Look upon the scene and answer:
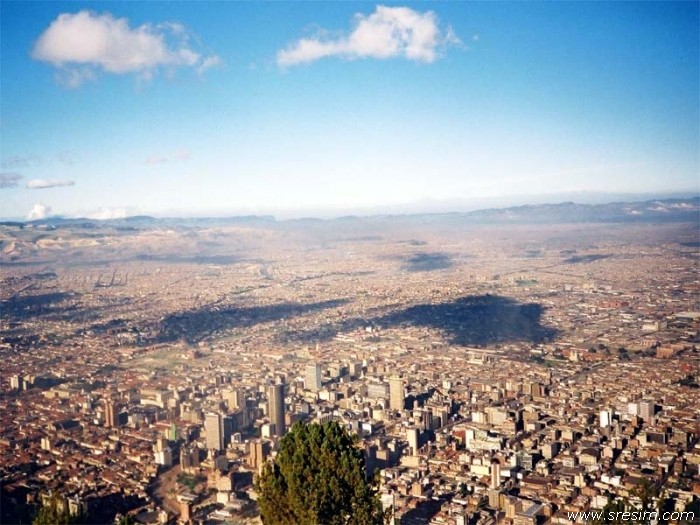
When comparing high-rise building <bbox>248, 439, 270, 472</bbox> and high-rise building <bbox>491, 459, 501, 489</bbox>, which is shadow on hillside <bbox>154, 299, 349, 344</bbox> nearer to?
high-rise building <bbox>248, 439, 270, 472</bbox>

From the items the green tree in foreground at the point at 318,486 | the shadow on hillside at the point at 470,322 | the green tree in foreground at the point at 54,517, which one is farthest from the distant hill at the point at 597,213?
the green tree in foreground at the point at 54,517

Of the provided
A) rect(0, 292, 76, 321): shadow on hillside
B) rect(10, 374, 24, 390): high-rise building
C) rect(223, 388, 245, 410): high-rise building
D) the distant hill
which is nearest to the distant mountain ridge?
the distant hill

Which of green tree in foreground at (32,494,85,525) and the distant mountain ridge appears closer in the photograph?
green tree in foreground at (32,494,85,525)

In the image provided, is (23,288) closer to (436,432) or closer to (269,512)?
(436,432)

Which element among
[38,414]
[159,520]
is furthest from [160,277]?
[159,520]

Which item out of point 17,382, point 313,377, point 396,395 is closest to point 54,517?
point 396,395

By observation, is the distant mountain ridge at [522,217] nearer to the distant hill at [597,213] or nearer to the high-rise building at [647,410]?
the distant hill at [597,213]

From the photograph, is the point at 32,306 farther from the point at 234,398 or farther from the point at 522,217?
the point at 522,217
